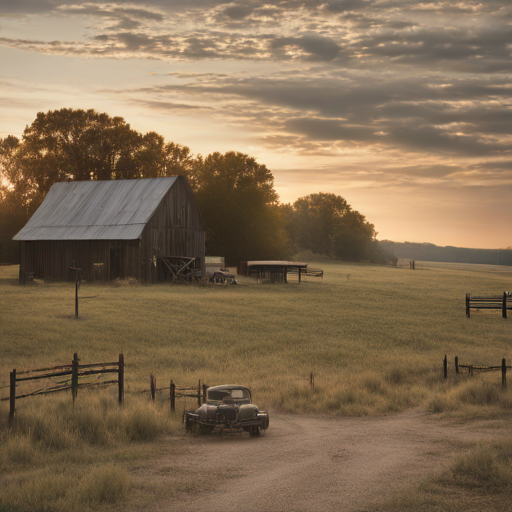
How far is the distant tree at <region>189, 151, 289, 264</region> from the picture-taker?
269 ft

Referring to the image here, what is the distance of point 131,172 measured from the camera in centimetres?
7619

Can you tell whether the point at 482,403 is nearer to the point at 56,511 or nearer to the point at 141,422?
the point at 141,422

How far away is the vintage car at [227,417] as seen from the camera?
13555 millimetres

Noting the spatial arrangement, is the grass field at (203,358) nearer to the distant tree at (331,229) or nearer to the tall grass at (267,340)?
the tall grass at (267,340)

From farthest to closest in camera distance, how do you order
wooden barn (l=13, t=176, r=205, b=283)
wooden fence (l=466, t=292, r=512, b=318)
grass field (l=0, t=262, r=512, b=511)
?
wooden barn (l=13, t=176, r=205, b=283)
wooden fence (l=466, t=292, r=512, b=318)
grass field (l=0, t=262, r=512, b=511)

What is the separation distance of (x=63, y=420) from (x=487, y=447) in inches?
362

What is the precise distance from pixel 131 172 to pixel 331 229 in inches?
2705

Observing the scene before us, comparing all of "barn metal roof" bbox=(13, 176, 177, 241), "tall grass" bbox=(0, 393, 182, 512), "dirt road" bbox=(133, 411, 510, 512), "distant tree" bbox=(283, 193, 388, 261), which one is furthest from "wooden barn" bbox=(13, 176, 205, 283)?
"distant tree" bbox=(283, 193, 388, 261)

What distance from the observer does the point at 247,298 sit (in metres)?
41.5

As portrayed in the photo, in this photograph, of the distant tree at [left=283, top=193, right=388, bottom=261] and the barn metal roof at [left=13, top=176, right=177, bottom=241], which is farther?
the distant tree at [left=283, top=193, right=388, bottom=261]

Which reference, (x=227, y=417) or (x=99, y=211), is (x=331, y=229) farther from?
(x=227, y=417)

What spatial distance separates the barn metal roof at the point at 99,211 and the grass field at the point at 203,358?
7655 millimetres

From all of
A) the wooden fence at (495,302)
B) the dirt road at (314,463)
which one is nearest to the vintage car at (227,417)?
the dirt road at (314,463)

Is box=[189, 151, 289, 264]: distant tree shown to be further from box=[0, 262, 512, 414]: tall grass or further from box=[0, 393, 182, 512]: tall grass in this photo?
box=[0, 393, 182, 512]: tall grass
